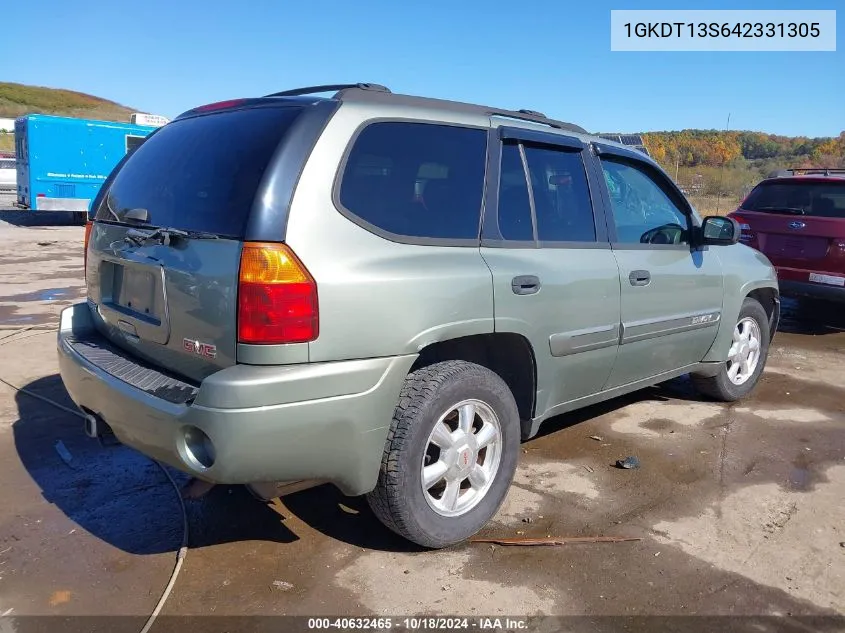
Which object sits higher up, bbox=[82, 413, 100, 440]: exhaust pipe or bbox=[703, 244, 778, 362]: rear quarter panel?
bbox=[703, 244, 778, 362]: rear quarter panel

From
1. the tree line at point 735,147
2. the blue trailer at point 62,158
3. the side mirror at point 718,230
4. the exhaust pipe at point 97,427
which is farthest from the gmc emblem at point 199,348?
the tree line at point 735,147

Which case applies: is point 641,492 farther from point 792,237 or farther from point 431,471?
point 792,237

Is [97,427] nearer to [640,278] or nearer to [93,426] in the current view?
[93,426]

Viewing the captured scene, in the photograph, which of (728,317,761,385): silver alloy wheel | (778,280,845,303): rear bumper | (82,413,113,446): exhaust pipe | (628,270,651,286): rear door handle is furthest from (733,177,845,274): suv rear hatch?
(82,413,113,446): exhaust pipe

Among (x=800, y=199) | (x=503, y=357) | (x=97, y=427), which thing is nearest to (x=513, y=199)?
(x=503, y=357)

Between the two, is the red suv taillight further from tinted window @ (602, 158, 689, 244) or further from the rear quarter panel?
tinted window @ (602, 158, 689, 244)

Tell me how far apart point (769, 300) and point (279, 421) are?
4476 millimetres

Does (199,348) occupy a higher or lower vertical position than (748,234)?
lower

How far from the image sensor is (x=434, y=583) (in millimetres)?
2797

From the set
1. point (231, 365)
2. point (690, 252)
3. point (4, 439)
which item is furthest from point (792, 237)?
point (4, 439)

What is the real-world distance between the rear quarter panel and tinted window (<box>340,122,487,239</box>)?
7.76ft

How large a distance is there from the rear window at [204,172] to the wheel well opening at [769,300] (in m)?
4.02

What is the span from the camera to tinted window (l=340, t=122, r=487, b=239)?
2680 mm

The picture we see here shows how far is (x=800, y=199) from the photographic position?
25.1 ft
